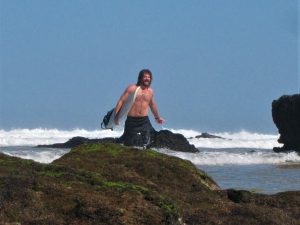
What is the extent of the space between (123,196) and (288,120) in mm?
36697

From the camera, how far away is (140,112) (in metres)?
13.5

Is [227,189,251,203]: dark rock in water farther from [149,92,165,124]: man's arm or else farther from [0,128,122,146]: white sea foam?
[0,128,122,146]: white sea foam

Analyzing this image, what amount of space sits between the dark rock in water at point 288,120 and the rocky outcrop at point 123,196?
108 feet

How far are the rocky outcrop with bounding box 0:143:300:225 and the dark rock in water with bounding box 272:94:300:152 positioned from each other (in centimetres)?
3277

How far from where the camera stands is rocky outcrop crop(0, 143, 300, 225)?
5852mm

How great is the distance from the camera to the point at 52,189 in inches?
244

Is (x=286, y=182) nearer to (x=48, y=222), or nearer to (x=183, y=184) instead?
(x=183, y=184)

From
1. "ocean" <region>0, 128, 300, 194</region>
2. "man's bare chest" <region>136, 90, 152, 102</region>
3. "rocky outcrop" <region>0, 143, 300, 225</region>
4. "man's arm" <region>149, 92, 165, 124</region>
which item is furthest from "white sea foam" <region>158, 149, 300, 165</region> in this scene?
"rocky outcrop" <region>0, 143, 300, 225</region>

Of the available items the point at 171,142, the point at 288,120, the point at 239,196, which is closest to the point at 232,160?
the point at 171,142

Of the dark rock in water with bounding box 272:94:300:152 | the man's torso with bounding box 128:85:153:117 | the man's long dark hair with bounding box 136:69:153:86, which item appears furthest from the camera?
the dark rock in water with bounding box 272:94:300:152

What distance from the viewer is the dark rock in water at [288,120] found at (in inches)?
1641

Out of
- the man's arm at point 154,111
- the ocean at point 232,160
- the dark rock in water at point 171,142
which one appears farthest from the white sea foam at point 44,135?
the man's arm at point 154,111

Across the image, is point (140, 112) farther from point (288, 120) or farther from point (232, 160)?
point (288, 120)

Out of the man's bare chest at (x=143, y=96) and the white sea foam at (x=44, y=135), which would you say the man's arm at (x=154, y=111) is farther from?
the white sea foam at (x=44, y=135)
